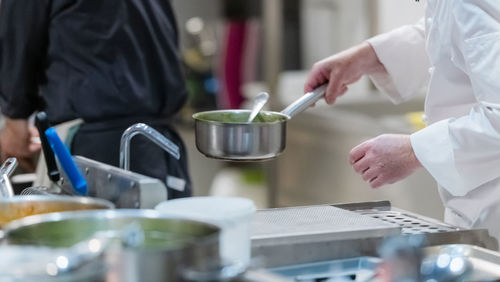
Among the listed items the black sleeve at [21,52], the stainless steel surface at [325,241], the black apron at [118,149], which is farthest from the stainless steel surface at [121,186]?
the black sleeve at [21,52]

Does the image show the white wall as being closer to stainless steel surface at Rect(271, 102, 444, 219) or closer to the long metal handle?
stainless steel surface at Rect(271, 102, 444, 219)

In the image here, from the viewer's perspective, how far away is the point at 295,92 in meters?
3.79

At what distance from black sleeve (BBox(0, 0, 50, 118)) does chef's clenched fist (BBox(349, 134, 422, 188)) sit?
1016 millimetres

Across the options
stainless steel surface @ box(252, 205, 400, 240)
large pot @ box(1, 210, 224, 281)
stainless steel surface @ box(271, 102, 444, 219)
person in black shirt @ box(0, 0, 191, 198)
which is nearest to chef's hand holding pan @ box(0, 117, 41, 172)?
person in black shirt @ box(0, 0, 191, 198)

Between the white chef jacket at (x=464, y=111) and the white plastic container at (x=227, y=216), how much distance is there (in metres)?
0.45

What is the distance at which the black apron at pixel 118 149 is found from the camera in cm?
224

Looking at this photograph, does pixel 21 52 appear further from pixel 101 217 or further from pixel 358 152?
pixel 101 217

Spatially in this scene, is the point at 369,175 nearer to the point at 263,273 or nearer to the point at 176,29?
the point at 263,273

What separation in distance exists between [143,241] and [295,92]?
2.74 meters

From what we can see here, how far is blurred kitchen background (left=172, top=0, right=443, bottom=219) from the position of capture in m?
3.17

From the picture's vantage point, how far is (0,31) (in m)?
2.29

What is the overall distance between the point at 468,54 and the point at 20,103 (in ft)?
4.11

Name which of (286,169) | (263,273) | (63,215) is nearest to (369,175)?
(263,273)

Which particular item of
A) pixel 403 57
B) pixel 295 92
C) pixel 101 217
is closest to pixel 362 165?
pixel 403 57
